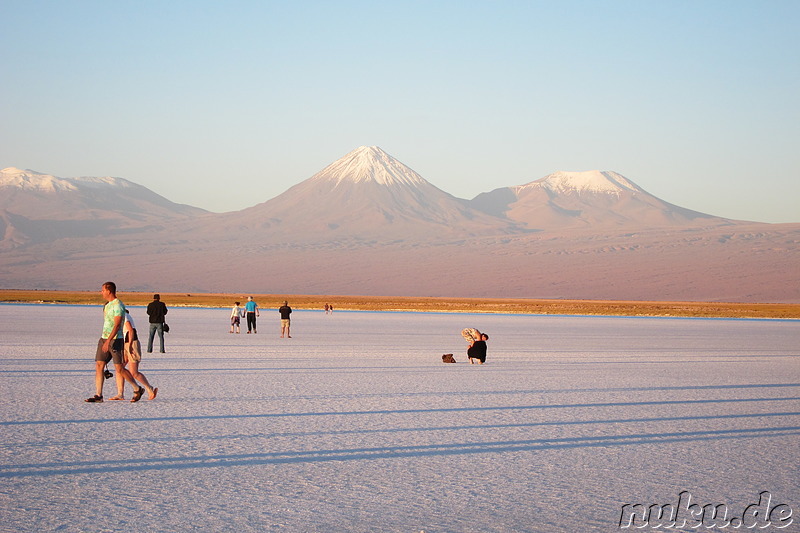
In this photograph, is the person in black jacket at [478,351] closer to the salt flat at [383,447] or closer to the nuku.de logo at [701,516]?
the salt flat at [383,447]

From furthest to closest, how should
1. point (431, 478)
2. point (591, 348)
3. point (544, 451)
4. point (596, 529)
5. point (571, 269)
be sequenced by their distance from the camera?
point (571, 269) < point (591, 348) < point (544, 451) < point (431, 478) < point (596, 529)

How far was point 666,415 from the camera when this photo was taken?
1216 centimetres

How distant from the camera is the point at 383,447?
942cm

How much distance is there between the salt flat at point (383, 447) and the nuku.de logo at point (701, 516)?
0.11 meters

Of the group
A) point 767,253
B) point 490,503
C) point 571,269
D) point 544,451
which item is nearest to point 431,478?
point 490,503

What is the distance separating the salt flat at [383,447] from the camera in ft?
22.7

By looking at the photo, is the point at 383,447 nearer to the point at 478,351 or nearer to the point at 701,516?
the point at 701,516

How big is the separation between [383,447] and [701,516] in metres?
3.43

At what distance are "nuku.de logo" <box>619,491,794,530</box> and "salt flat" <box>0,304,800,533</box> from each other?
11 centimetres

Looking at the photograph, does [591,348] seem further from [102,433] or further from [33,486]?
[33,486]

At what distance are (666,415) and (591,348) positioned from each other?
1535cm

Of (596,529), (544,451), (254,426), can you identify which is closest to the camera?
(596,529)

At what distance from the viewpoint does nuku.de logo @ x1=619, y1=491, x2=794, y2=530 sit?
679cm

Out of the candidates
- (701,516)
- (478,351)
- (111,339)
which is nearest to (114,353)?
(111,339)
